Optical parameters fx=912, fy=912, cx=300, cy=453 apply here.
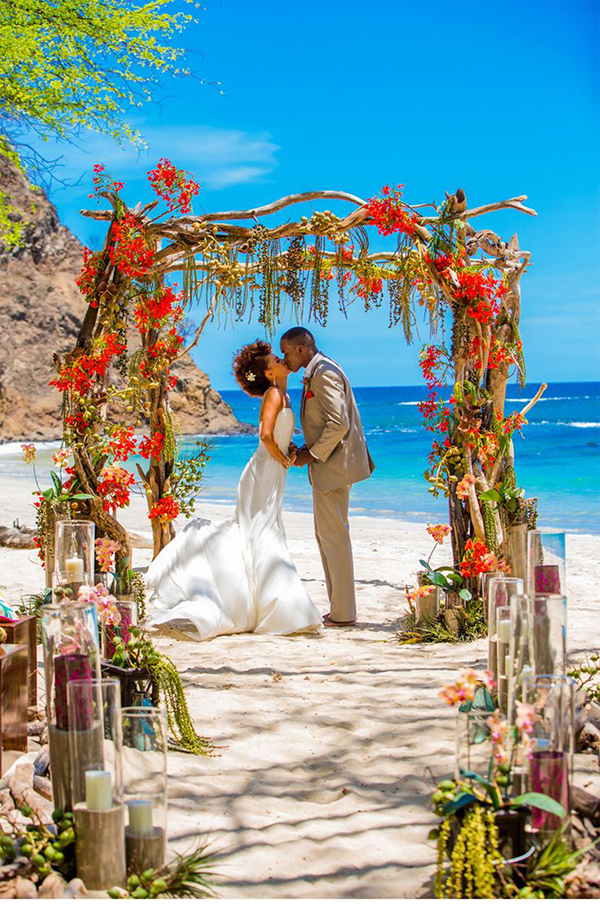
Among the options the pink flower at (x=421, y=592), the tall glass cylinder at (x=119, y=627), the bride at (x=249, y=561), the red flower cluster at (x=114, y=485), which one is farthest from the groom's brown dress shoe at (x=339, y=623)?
the tall glass cylinder at (x=119, y=627)

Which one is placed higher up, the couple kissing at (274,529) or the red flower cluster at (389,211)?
the red flower cluster at (389,211)

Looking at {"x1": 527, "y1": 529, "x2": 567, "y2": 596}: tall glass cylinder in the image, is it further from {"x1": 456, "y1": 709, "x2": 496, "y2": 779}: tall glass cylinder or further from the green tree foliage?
the green tree foliage

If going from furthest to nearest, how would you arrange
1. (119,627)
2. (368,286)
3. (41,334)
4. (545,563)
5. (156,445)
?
(41,334)
(156,445)
(368,286)
(545,563)
(119,627)

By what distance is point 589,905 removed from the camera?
258 centimetres

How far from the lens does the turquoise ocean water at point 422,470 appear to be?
2041cm

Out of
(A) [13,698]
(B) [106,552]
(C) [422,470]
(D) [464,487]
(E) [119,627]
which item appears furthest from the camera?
(C) [422,470]

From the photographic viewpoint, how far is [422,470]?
31.0m

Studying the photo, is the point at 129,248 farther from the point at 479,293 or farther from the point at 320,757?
the point at 320,757

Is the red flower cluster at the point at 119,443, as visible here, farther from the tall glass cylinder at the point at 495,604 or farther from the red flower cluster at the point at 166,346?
the tall glass cylinder at the point at 495,604

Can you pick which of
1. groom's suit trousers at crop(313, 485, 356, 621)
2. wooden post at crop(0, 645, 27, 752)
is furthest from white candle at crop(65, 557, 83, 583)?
groom's suit trousers at crop(313, 485, 356, 621)

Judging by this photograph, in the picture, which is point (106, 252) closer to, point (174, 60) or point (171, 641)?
point (171, 641)

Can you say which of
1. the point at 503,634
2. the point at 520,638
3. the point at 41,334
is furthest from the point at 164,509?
the point at 41,334

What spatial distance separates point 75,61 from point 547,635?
9127mm

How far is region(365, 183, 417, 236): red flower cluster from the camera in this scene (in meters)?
6.50
